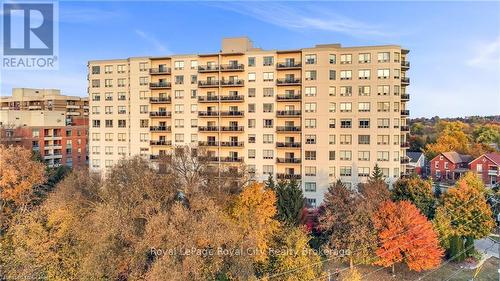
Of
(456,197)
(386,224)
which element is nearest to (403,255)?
(386,224)

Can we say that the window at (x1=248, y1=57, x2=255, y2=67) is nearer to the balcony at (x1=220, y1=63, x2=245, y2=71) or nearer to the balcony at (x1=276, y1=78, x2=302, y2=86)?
the balcony at (x1=220, y1=63, x2=245, y2=71)

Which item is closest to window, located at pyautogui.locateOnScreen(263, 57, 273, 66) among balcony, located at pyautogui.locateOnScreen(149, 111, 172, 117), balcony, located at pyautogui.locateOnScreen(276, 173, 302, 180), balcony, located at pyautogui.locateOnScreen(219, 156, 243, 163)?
balcony, located at pyautogui.locateOnScreen(219, 156, 243, 163)

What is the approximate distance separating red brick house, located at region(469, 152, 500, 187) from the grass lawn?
41.9m

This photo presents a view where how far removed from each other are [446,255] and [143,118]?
41151 mm

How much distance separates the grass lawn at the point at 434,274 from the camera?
29109 millimetres

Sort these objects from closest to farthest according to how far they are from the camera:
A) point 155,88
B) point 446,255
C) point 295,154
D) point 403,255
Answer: point 403,255, point 446,255, point 295,154, point 155,88

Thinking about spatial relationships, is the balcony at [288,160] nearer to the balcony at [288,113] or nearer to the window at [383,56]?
the balcony at [288,113]

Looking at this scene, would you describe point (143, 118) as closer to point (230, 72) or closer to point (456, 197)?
point (230, 72)

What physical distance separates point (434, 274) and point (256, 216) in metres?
15.0

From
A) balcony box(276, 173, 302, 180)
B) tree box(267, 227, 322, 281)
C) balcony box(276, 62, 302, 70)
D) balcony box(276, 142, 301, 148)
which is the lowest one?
tree box(267, 227, 322, 281)

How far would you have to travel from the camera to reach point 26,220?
2955 cm

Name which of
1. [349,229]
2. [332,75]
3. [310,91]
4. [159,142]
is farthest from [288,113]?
[349,229]

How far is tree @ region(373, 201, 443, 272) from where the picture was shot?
90.1ft

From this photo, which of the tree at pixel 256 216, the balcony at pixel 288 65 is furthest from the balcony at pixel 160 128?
the tree at pixel 256 216
